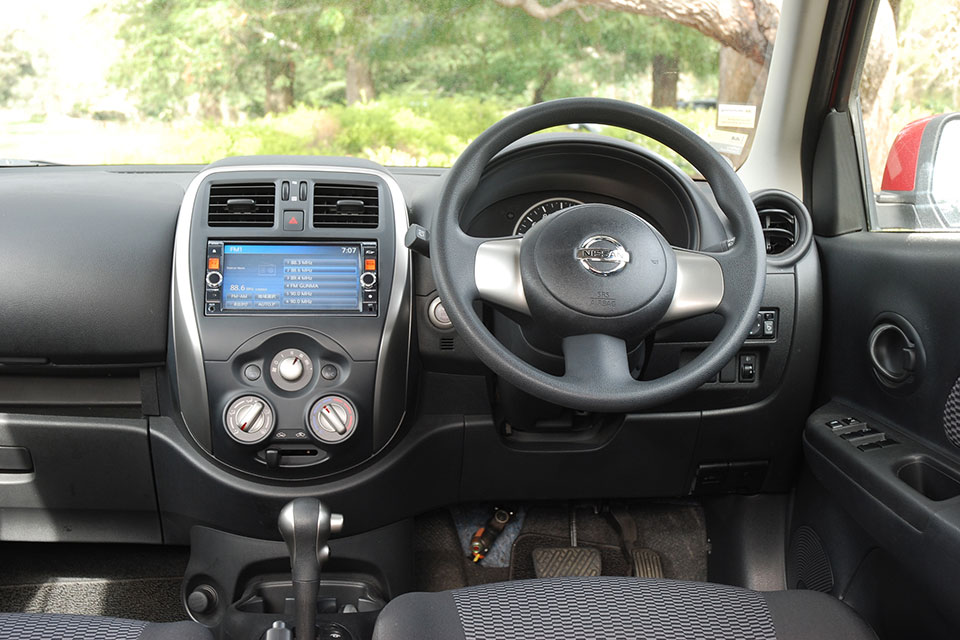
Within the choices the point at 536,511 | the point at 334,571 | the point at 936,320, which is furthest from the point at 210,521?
the point at 936,320

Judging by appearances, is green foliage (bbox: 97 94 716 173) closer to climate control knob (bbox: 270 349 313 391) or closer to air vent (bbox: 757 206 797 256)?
air vent (bbox: 757 206 797 256)

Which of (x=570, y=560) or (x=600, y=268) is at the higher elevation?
(x=600, y=268)

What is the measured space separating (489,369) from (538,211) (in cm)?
34

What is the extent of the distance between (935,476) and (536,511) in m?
1.04

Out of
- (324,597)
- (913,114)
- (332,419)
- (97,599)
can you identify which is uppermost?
(913,114)

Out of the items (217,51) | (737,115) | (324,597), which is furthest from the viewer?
(217,51)

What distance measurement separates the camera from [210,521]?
6.43 feet

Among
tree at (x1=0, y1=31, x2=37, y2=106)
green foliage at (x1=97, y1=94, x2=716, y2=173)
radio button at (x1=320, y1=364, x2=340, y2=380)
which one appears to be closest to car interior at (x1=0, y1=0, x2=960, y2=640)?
radio button at (x1=320, y1=364, x2=340, y2=380)

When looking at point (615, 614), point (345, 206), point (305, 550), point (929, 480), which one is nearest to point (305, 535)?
point (305, 550)

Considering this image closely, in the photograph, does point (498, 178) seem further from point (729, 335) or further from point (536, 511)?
point (536, 511)

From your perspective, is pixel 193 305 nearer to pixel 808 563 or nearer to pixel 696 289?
pixel 696 289

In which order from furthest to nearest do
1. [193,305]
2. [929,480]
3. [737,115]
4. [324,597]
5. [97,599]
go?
[737,115], [97,599], [324,597], [193,305], [929,480]

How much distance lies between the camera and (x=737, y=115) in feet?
7.57

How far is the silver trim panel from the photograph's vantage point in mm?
1521
